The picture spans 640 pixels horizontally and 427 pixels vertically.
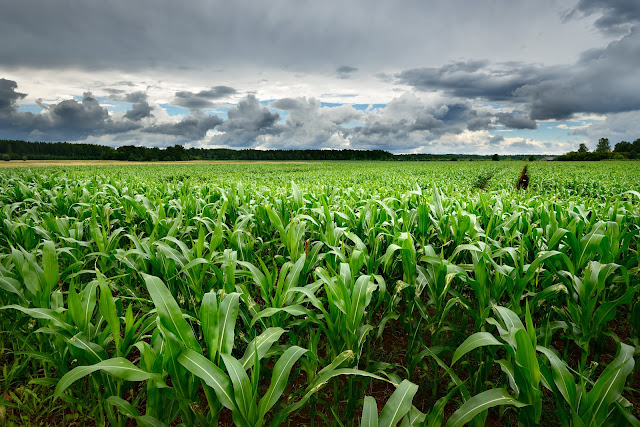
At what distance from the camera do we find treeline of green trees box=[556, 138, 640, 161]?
272 ft

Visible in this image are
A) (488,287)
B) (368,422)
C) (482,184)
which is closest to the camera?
(368,422)

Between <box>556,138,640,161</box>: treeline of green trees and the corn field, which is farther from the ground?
<box>556,138,640,161</box>: treeline of green trees

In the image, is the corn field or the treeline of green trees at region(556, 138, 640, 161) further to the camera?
the treeline of green trees at region(556, 138, 640, 161)

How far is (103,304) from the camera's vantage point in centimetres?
168

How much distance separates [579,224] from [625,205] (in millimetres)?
2211

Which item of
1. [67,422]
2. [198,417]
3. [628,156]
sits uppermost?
[628,156]

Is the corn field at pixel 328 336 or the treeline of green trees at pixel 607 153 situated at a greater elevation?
the treeline of green trees at pixel 607 153

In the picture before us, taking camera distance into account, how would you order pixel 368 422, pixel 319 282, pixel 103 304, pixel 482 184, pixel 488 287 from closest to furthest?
1. pixel 368 422
2. pixel 103 304
3. pixel 319 282
4. pixel 488 287
5. pixel 482 184

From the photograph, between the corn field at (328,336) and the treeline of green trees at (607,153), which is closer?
the corn field at (328,336)

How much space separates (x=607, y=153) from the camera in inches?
3477

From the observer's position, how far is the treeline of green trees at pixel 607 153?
272ft

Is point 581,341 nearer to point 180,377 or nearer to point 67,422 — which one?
point 180,377

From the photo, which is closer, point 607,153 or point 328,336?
point 328,336

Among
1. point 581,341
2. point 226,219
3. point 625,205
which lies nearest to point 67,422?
point 226,219
